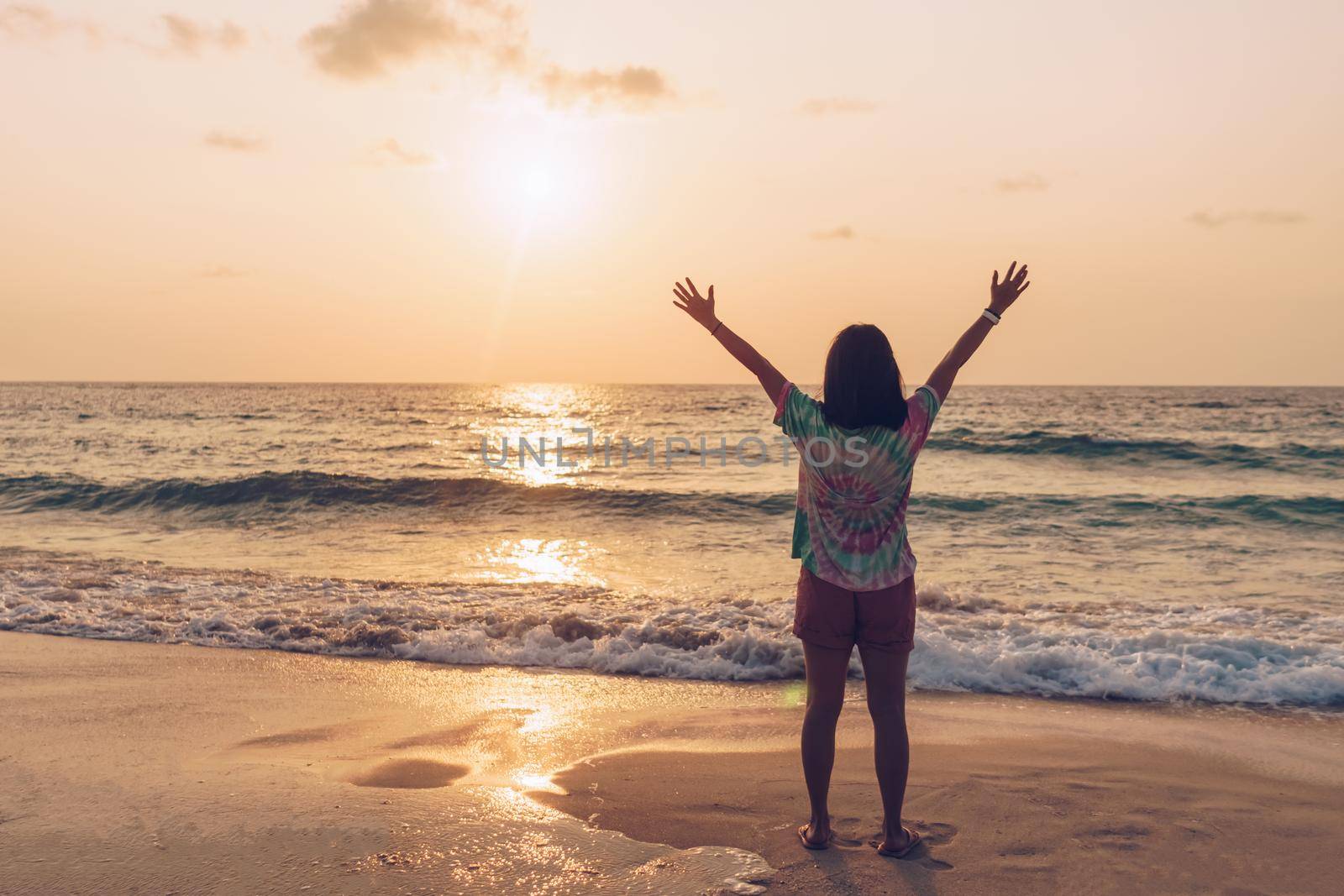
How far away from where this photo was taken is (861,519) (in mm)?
3191

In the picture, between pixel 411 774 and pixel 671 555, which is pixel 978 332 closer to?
pixel 411 774

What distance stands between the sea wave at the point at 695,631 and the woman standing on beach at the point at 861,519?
3016mm

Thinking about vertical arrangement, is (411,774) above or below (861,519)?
below

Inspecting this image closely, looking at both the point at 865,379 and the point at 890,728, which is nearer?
the point at 865,379

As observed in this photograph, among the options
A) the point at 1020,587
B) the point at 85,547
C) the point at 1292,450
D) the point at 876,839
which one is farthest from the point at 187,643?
the point at 1292,450

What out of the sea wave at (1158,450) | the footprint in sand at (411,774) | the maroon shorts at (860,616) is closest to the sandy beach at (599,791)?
the footprint in sand at (411,774)

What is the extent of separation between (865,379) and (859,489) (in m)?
0.38

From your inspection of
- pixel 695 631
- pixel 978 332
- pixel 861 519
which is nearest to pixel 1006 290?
pixel 978 332

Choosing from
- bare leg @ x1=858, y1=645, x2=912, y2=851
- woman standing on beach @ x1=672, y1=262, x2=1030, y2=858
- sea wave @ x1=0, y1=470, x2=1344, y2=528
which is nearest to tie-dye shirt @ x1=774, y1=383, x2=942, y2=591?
woman standing on beach @ x1=672, y1=262, x2=1030, y2=858

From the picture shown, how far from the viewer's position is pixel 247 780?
397cm

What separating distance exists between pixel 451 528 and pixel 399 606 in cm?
696

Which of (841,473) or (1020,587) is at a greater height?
(841,473)

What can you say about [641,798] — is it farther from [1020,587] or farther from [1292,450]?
[1292,450]

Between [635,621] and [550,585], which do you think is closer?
[635,621]
